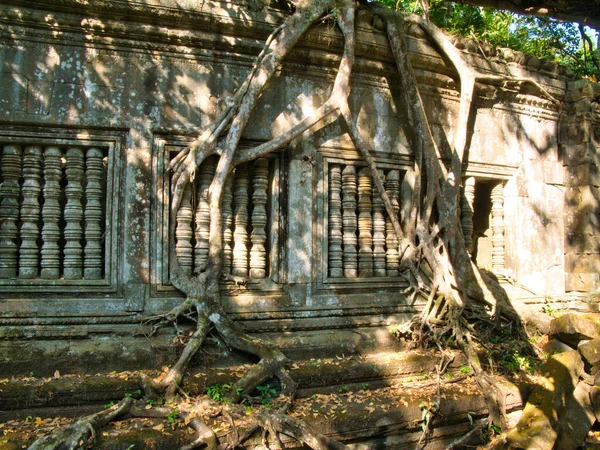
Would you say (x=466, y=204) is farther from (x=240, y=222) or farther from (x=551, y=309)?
(x=240, y=222)

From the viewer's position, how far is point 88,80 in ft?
14.7

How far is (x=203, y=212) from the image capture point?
15.5ft

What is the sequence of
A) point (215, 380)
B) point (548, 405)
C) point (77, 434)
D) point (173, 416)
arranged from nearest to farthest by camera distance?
point (77, 434)
point (173, 416)
point (215, 380)
point (548, 405)

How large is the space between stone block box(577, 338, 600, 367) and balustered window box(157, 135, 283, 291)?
2.77 m

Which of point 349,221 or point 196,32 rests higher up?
point 196,32

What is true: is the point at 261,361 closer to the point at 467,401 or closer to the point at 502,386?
the point at 467,401

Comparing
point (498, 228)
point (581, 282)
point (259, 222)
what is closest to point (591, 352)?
point (498, 228)

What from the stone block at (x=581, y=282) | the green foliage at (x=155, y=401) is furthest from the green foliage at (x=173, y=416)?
the stone block at (x=581, y=282)

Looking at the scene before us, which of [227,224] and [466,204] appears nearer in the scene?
[227,224]

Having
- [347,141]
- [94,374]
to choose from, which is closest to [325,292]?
[347,141]

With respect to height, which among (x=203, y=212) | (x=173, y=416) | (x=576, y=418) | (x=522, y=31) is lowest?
(x=576, y=418)

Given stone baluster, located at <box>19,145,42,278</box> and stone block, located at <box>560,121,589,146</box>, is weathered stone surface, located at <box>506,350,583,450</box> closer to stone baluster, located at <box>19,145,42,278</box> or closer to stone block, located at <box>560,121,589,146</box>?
stone block, located at <box>560,121,589,146</box>

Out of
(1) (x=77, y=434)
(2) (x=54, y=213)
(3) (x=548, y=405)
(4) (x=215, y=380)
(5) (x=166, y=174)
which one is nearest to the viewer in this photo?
(1) (x=77, y=434)

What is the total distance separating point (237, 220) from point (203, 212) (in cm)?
34
